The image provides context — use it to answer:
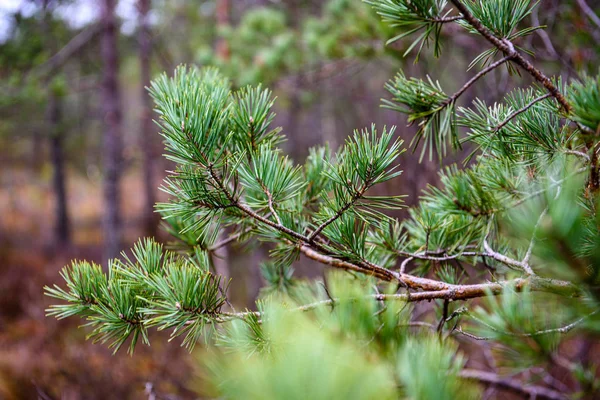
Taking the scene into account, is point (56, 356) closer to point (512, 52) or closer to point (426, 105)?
point (426, 105)

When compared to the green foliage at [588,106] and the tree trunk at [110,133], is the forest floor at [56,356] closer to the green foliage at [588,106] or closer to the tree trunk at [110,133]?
the green foliage at [588,106]

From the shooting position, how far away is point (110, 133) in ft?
14.8

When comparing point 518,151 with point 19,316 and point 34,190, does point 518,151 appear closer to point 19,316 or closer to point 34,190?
point 19,316

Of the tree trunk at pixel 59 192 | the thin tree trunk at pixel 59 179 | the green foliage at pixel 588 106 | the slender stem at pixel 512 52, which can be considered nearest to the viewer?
the green foliage at pixel 588 106

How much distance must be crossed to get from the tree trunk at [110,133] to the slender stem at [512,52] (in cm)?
455

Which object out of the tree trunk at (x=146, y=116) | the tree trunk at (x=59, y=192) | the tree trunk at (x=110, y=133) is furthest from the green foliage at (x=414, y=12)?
the tree trunk at (x=59, y=192)

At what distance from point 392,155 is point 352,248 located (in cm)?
19

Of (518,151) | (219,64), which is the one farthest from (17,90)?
(518,151)

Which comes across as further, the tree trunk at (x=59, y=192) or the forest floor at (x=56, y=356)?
the tree trunk at (x=59, y=192)

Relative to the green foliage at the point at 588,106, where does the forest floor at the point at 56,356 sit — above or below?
below

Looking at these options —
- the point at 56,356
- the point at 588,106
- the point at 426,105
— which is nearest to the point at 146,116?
the point at 56,356

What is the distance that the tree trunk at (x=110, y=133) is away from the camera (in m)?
4.52

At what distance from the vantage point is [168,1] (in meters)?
9.22

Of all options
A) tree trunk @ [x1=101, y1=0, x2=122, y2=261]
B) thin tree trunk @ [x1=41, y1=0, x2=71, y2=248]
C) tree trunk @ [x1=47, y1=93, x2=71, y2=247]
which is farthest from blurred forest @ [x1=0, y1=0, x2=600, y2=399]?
tree trunk @ [x1=47, y1=93, x2=71, y2=247]
